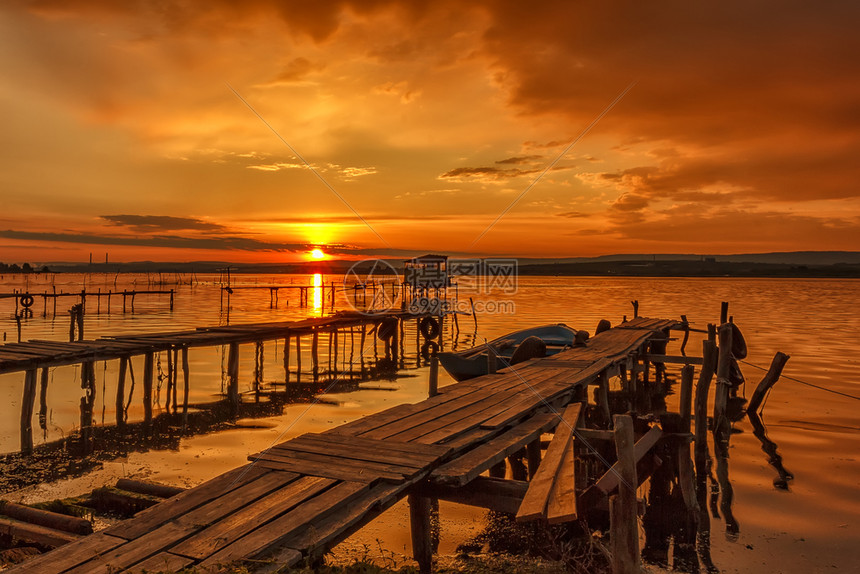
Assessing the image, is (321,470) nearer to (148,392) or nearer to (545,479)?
(545,479)

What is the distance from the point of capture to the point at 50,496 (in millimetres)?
9547

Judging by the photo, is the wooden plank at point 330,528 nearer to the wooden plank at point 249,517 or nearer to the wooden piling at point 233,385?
the wooden plank at point 249,517

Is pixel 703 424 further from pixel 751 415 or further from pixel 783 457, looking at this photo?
pixel 751 415

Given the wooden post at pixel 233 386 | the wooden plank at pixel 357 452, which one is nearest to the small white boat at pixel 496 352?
the wooden post at pixel 233 386

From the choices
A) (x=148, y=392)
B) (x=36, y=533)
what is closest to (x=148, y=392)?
(x=148, y=392)

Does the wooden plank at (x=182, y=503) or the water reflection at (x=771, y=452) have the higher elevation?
the wooden plank at (x=182, y=503)

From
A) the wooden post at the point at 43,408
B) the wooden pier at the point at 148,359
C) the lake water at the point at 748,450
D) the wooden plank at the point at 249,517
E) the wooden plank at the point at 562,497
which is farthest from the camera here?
the wooden post at the point at 43,408

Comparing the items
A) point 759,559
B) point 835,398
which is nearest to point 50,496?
point 759,559

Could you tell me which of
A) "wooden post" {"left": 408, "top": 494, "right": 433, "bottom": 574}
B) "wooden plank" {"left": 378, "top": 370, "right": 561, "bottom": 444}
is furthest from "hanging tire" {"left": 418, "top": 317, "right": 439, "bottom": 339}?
"wooden post" {"left": 408, "top": 494, "right": 433, "bottom": 574}

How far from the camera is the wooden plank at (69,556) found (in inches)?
164

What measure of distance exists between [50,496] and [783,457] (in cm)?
1403

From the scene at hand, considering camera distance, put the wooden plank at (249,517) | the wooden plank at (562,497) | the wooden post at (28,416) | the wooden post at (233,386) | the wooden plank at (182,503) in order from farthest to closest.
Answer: the wooden post at (233,386) → the wooden post at (28,416) → the wooden plank at (562,497) → the wooden plank at (182,503) → the wooden plank at (249,517)

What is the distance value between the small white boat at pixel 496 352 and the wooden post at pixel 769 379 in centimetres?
528

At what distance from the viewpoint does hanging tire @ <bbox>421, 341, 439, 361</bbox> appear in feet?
97.6
